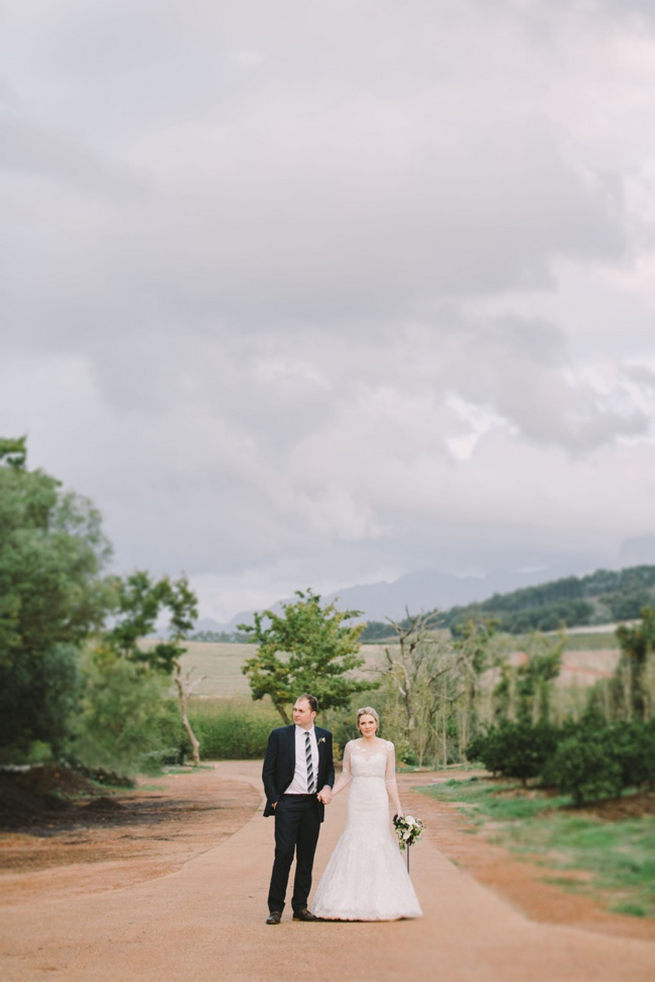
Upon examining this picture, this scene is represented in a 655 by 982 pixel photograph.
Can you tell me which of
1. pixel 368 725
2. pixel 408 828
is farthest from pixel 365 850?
pixel 368 725

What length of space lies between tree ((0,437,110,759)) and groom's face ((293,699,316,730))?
1339 centimetres

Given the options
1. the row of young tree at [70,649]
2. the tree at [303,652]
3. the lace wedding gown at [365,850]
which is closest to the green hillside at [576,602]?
the lace wedding gown at [365,850]

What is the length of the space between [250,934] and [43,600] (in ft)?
46.9

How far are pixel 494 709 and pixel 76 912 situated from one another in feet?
23.8

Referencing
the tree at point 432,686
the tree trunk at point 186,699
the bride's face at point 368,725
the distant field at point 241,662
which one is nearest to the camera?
the distant field at point 241,662

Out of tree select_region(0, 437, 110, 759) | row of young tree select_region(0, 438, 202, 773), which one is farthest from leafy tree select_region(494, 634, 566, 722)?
tree select_region(0, 437, 110, 759)

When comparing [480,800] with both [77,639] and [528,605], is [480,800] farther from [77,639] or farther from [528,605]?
[77,639]

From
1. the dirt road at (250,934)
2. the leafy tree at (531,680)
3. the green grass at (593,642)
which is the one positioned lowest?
the dirt road at (250,934)

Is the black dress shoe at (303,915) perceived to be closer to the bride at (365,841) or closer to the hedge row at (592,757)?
the bride at (365,841)

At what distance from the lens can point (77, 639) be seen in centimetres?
2345

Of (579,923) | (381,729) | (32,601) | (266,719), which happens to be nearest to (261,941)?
(381,729)

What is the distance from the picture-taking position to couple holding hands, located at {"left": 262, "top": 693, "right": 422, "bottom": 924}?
25.9 ft

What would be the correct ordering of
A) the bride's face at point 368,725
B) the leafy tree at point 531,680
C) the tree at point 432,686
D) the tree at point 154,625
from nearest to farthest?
the leafy tree at point 531,680
the tree at point 432,686
the bride's face at point 368,725
the tree at point 154,625

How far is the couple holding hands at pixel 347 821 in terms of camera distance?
7895mm
